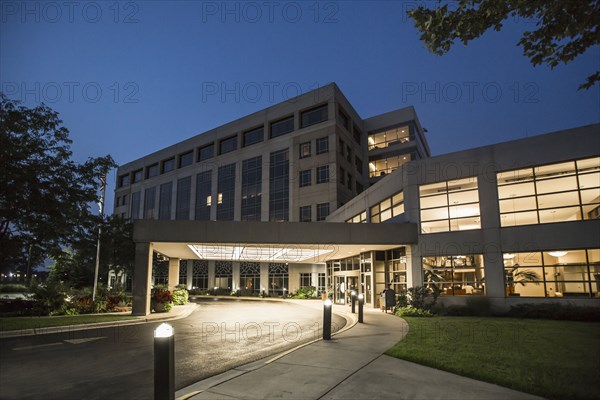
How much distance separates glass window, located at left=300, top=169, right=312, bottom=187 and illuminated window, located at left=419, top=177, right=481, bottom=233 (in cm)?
2550

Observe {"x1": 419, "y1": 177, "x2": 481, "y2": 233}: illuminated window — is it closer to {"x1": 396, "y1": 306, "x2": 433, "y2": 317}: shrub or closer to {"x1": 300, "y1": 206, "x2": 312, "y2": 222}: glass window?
{"x1": 396, "y1": 306, "x2": 433, "y2": 317}: shrub

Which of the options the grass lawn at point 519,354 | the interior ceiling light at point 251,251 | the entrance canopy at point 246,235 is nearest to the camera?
the grass lawn at point 519,354

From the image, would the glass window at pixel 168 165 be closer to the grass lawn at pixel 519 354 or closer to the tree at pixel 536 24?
the grass lawn at pixel 519 354

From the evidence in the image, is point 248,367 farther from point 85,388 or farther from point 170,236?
point 170,236

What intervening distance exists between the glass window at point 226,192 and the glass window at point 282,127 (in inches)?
330

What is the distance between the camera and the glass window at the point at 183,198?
2522 inches

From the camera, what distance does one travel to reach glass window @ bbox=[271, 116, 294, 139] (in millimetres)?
52156

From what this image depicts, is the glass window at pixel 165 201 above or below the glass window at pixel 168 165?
below

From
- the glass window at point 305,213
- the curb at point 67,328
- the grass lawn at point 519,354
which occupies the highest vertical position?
the glass window at point 305,213

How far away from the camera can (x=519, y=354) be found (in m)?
9.58

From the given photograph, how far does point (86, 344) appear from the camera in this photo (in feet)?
40.3

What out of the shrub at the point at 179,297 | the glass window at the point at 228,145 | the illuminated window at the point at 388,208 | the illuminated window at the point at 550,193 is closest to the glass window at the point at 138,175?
the glass window at the point at 228,145

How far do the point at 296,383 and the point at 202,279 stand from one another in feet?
174

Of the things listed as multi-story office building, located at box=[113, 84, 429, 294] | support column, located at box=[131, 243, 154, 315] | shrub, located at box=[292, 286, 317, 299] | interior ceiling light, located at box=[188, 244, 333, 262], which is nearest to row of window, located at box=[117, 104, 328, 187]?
multi-story office building, located at box=[113, 84, 429, 294]
